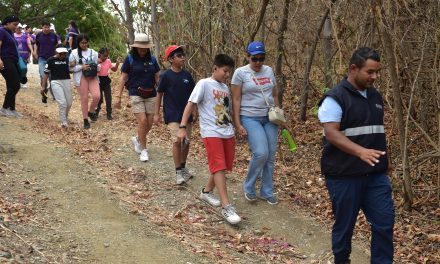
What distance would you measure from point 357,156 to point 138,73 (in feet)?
14.3

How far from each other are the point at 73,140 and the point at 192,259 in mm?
5077

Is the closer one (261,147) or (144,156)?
(261,147)

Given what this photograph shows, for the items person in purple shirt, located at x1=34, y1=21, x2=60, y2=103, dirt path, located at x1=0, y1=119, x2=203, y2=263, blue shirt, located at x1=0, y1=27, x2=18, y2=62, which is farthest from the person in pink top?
dirt path, located at x1=0, y1=119, x2=203, y2=263

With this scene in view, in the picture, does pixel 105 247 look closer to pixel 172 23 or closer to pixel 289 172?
pixel 289 172

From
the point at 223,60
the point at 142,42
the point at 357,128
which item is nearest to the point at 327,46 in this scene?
the point at 142,42

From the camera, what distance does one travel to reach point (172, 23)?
1152 centimetres

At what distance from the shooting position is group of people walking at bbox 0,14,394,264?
13.6ft

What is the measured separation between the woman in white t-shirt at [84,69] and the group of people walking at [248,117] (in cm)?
2

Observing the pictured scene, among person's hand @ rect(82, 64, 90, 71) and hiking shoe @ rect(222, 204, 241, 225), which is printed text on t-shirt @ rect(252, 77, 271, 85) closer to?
hiking shoe @ rect(222, 204, 241, 225)

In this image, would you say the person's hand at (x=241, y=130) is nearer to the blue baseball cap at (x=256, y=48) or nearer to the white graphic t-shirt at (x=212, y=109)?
the white graphic t-shirt at (x=212, y=109)

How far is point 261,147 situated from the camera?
19.9 feet

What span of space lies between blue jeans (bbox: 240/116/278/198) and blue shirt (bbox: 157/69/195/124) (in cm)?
95

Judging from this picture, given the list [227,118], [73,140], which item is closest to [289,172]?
[227,118]

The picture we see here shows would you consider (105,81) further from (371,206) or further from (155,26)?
(371,206)
